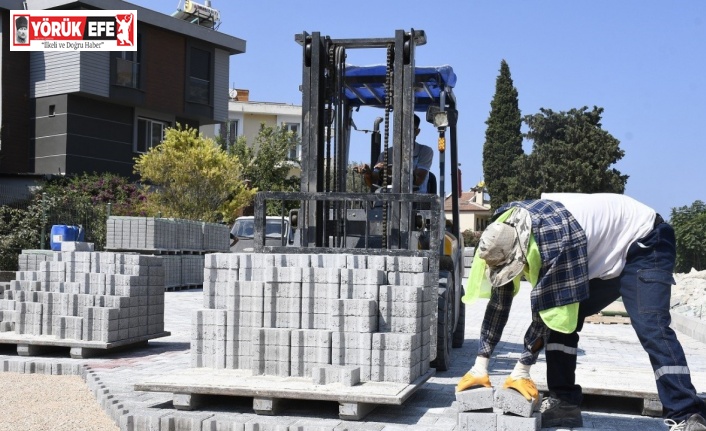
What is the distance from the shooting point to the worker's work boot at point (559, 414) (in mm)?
5719

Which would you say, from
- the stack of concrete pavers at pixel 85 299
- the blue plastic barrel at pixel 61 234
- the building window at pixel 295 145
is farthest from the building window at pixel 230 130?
the stack of concrete pavers at pixel 85 299

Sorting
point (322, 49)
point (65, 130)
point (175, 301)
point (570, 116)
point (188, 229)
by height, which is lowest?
point (175, 301)

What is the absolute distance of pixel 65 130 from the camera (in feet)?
96.3

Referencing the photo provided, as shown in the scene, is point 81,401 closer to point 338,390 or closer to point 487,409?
point 338,390

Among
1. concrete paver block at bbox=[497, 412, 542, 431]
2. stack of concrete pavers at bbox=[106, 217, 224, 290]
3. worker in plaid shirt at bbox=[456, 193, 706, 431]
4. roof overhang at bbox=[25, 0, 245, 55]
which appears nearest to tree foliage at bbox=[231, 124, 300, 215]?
roof overhang at bbox=[25, 0, 245, 55]

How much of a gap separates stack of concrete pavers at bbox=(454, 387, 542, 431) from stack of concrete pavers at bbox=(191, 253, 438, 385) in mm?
1054

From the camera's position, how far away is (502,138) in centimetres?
6106

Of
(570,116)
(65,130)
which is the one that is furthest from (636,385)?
(570,116)

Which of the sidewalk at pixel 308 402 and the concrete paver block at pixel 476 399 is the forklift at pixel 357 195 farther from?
the concrete paver block at pixel 476 399

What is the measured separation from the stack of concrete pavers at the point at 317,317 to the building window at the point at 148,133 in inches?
1051

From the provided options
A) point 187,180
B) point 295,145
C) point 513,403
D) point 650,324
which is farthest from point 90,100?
point 650,324

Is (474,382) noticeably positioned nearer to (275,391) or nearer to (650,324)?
(650,324)

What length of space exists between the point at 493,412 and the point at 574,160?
4858 centimetres

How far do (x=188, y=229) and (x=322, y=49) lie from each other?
14885 mm
